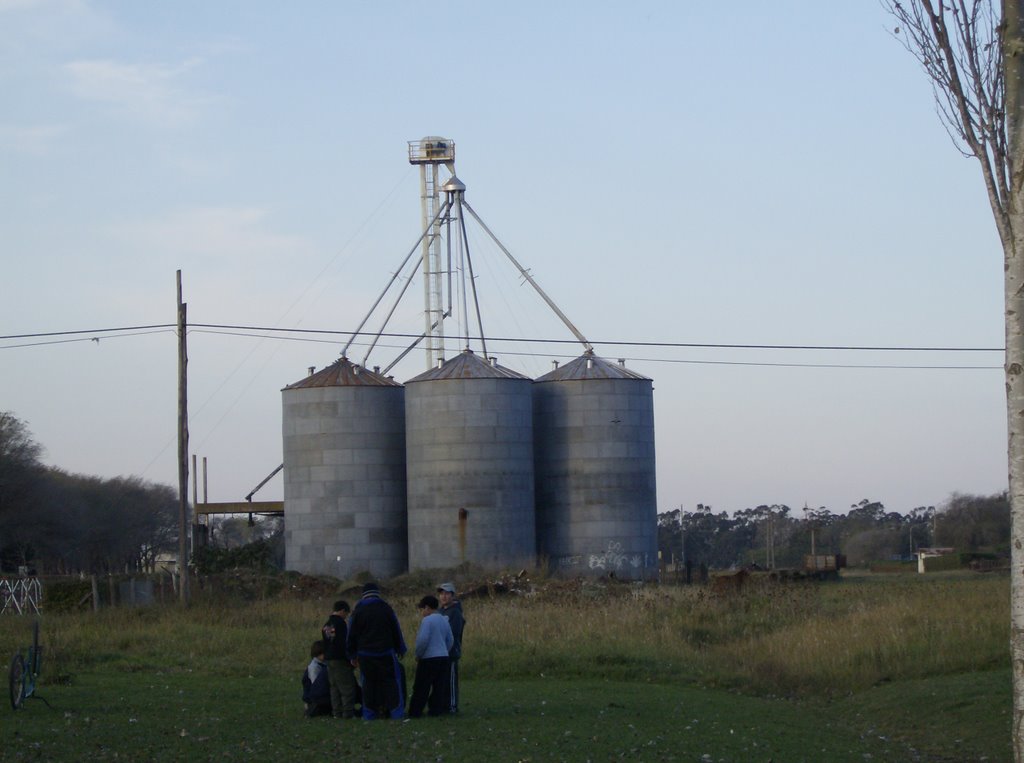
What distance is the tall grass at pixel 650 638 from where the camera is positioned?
2459 cm

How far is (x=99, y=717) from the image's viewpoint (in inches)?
688

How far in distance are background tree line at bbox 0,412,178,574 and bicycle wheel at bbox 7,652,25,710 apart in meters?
64.8

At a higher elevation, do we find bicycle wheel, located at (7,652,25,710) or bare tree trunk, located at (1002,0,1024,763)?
bare tree trunk, located at (1002,0,1024,763)

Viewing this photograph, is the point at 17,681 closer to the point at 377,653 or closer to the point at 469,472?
the point at 377,653

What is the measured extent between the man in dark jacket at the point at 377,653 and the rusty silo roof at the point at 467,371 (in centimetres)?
3422

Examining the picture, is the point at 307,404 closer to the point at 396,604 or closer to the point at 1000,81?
the point at 396,604

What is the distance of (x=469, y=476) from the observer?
50.7m

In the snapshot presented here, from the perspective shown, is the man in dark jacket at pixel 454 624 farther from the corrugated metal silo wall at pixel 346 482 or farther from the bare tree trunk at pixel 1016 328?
the corrugated metal silo wall at pixel 346 482

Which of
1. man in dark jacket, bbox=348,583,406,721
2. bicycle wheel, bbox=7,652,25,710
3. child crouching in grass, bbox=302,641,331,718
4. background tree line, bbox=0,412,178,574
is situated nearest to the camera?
man in dark jacket, bbox=348,583,406,721

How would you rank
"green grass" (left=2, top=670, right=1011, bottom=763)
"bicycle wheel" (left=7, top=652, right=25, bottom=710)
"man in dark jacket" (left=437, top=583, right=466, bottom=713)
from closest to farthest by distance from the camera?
"green grass" (left=2, top=670, right=1011, bottom=763)
"bicycle wheel" (left=7, top=652, right=25, bottom=710)
"man in dark jacket" (left=437, top=583, right=466, bottom=713)

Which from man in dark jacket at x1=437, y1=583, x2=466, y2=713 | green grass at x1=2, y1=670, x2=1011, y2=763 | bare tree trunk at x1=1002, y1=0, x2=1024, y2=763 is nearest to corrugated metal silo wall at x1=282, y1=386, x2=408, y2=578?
green grass at x1=2, y1=670, x2=1011, y2=763

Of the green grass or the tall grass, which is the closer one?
the green grass

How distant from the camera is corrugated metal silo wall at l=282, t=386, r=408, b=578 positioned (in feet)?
171

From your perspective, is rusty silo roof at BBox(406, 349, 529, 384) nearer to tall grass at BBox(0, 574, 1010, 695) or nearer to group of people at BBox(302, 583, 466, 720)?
tall grass at BBox(0, 574, 1010, 695)
